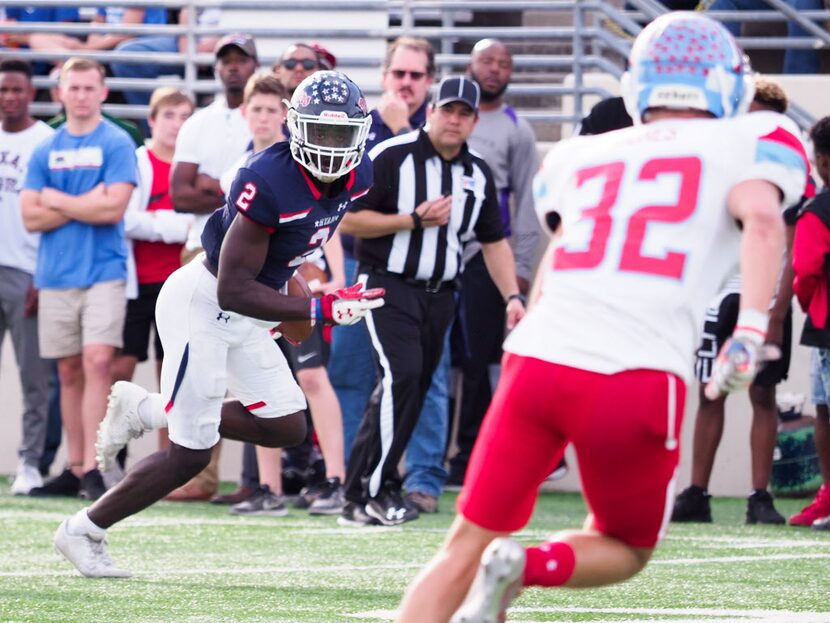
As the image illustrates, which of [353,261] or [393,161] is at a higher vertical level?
[393,161]

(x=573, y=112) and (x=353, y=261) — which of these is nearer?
(x=353, y=261)

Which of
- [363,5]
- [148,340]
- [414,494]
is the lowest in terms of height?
[414,494]

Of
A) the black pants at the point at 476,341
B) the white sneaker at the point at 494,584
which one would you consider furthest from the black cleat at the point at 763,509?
the white sneaker at the point at 494,584

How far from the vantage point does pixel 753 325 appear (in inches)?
127

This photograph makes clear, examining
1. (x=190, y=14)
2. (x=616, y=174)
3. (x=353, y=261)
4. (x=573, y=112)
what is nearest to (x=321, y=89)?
(x=616, y=174)

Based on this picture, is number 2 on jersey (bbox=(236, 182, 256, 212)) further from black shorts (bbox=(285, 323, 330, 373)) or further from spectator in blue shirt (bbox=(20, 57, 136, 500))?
spectator in blue shirt (bbox=(20, 57, 136, 500))

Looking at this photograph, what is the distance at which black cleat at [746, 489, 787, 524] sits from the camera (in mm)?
7367

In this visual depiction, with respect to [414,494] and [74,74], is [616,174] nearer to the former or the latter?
[414,494]

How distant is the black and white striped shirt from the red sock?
3.96m

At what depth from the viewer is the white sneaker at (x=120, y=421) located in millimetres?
5754

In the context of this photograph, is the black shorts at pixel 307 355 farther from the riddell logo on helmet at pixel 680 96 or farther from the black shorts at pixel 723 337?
the riddell logo on helmet at pixel 680 96

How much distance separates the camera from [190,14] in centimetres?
1023

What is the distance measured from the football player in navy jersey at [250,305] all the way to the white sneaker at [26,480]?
9.94ft

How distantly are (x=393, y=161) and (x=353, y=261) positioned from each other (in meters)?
1.25
